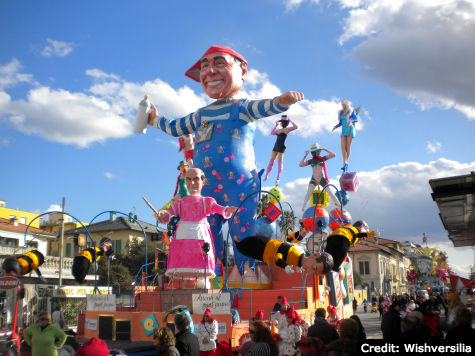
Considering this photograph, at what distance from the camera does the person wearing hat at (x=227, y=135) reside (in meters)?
11.9

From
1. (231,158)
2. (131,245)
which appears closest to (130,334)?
(231,158)

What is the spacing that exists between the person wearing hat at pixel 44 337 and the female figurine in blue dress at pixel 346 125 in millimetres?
11024

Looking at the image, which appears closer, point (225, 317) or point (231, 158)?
point (225, 317)

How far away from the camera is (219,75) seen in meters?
12.3

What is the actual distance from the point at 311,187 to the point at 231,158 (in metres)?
5.12

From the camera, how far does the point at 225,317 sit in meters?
8.32

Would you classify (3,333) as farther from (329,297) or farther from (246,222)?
(329,297)

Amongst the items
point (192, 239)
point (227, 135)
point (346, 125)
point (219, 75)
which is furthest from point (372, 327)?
point (219, 75)

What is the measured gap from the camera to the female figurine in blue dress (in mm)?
14406

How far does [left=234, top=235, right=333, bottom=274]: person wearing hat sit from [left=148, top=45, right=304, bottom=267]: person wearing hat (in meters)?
5.56

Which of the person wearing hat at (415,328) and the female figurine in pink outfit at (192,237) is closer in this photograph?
the person wearing hat at (415,328)

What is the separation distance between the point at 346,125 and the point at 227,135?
14.4ft

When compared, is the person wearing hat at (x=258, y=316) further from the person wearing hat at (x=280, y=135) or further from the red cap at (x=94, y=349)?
the person wearing hat at (x=280, y=135)

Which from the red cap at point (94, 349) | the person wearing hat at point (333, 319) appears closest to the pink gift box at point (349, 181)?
the person wearing hat at point (333, 319)
